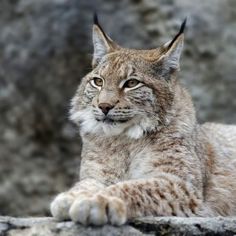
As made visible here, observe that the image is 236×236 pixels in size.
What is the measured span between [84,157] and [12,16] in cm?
640

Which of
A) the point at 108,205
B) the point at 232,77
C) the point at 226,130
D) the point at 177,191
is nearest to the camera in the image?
the point at 108,205

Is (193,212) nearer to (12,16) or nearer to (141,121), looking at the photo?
(141,121)

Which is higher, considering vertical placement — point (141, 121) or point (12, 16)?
point (12, 16)

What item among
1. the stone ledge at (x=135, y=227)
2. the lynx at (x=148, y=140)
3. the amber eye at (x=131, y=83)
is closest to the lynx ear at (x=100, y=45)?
the lynx at (x=148, y=140)

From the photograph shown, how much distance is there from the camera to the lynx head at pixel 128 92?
8211mm

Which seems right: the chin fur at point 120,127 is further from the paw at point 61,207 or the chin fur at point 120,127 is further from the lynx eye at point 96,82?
the paw at point 61,207

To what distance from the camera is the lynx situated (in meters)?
7.70

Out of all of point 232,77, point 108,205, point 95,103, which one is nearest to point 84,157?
point 95,103

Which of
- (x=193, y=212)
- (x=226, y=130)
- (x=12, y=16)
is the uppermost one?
(x=12, y=16)

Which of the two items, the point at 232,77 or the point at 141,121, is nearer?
the point at 141,121

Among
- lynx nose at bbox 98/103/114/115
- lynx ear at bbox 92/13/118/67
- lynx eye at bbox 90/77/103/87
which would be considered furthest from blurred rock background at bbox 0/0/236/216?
lynx nose at bbox 98/103/114/115

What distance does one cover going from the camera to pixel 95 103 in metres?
8.27

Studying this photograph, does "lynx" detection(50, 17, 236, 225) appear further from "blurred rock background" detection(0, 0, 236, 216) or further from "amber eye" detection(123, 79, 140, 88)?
"blurred rock background" detection(0, 0, 236, 216)

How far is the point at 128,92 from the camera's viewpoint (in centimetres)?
831
